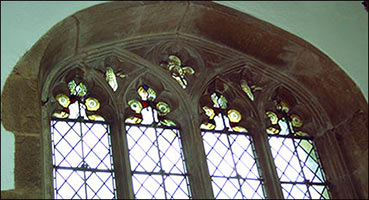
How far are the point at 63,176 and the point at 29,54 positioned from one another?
1.03 meters

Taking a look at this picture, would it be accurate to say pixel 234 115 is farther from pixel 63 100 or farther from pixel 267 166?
pixel 63 100

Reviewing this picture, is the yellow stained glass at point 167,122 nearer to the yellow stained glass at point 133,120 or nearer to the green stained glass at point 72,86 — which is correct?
the yellow stained glass at point 133,120

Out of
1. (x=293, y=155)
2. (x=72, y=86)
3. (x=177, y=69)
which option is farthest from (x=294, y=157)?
(x=72, y=86)

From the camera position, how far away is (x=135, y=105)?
696cm

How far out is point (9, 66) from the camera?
5969 mm

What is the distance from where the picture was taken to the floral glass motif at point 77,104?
6636 mm

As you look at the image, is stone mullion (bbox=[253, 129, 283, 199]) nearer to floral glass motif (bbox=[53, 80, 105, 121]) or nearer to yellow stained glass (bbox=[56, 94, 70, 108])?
floral glass motif (bbox=[53, 80, 105, 121])

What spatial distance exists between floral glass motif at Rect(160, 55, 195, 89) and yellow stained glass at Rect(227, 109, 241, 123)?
0.52m

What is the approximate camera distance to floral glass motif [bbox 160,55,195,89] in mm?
7203

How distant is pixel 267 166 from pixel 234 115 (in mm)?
652

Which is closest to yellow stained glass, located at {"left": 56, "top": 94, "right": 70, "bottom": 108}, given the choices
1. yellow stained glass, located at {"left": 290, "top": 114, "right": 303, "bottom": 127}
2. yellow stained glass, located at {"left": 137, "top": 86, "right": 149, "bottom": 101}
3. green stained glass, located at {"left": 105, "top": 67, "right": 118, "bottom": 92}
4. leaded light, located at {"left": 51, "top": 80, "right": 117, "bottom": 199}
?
leaded light, located at {"left": 51, "top": 80, "right": 117, "bottom": 199}

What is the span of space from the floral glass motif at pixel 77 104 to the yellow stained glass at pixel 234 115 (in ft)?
4.20

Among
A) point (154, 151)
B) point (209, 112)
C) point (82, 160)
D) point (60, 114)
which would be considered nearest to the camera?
point (82, 160)

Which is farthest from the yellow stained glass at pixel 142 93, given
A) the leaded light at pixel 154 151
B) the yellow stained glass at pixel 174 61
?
the yellow stained glass at pixel 174 61
